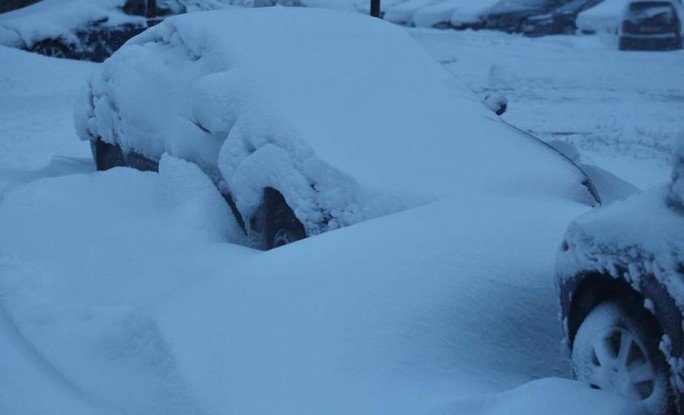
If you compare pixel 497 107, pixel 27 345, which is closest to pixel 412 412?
pixel 27 345

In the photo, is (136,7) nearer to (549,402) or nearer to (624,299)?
(624,299)

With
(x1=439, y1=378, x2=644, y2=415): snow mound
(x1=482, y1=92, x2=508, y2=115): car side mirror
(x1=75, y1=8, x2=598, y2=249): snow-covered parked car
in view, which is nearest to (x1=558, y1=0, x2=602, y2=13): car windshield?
(x1=482, y1=92, x2=508, y2=115): car side mirror

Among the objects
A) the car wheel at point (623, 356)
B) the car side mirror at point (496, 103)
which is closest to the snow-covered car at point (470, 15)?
the car side mirror at point (496, 103)

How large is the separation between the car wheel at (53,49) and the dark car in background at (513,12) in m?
10.4

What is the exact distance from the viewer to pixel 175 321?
3486mm

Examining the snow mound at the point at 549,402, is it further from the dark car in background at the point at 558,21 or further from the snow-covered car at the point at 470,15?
the snow-covered car at the point at 470,15

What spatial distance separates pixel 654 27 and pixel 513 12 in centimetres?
404

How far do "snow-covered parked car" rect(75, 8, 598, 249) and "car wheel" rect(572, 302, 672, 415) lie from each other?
144cm

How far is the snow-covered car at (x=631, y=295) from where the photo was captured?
97.4 inches

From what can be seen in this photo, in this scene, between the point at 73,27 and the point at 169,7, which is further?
the point at 169,7

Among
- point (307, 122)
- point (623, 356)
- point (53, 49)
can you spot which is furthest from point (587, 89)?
point (623, 356)

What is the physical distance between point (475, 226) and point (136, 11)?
12.5m

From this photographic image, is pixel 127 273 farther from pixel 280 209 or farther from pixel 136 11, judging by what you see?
pixel 136 11

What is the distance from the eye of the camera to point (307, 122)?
4.78m
